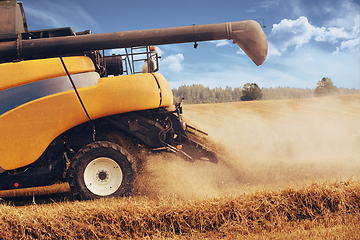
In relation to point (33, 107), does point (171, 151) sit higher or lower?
lower

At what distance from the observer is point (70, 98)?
3.99 metres

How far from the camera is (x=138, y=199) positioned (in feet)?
13.5

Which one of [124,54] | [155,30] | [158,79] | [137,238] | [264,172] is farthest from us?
[264,172]

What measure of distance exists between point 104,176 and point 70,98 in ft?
4.85

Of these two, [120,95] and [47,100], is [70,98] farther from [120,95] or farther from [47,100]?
[120,95]

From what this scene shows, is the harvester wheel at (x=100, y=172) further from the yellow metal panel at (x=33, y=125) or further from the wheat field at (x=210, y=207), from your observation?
the yellow metal panel at (x=33, y=125)

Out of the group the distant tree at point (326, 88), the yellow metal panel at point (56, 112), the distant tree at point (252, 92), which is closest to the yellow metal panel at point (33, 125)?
the yellow metal panel at point (56, 112)

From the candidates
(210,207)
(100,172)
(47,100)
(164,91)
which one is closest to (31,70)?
(47,100)

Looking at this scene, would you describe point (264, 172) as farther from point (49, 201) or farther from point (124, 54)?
point (49, 201)

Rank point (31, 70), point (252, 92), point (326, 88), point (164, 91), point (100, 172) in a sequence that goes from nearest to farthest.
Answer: point (31, 70) → point (100, 172) → point (164, 91) → point (252, 92) → point (326, 88)

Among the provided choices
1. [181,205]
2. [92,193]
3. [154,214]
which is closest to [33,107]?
[92,193]

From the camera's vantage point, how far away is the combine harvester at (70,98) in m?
3.91

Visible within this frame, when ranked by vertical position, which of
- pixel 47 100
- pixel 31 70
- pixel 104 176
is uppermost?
pixel 31 70

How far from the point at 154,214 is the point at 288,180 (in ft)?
10.4
